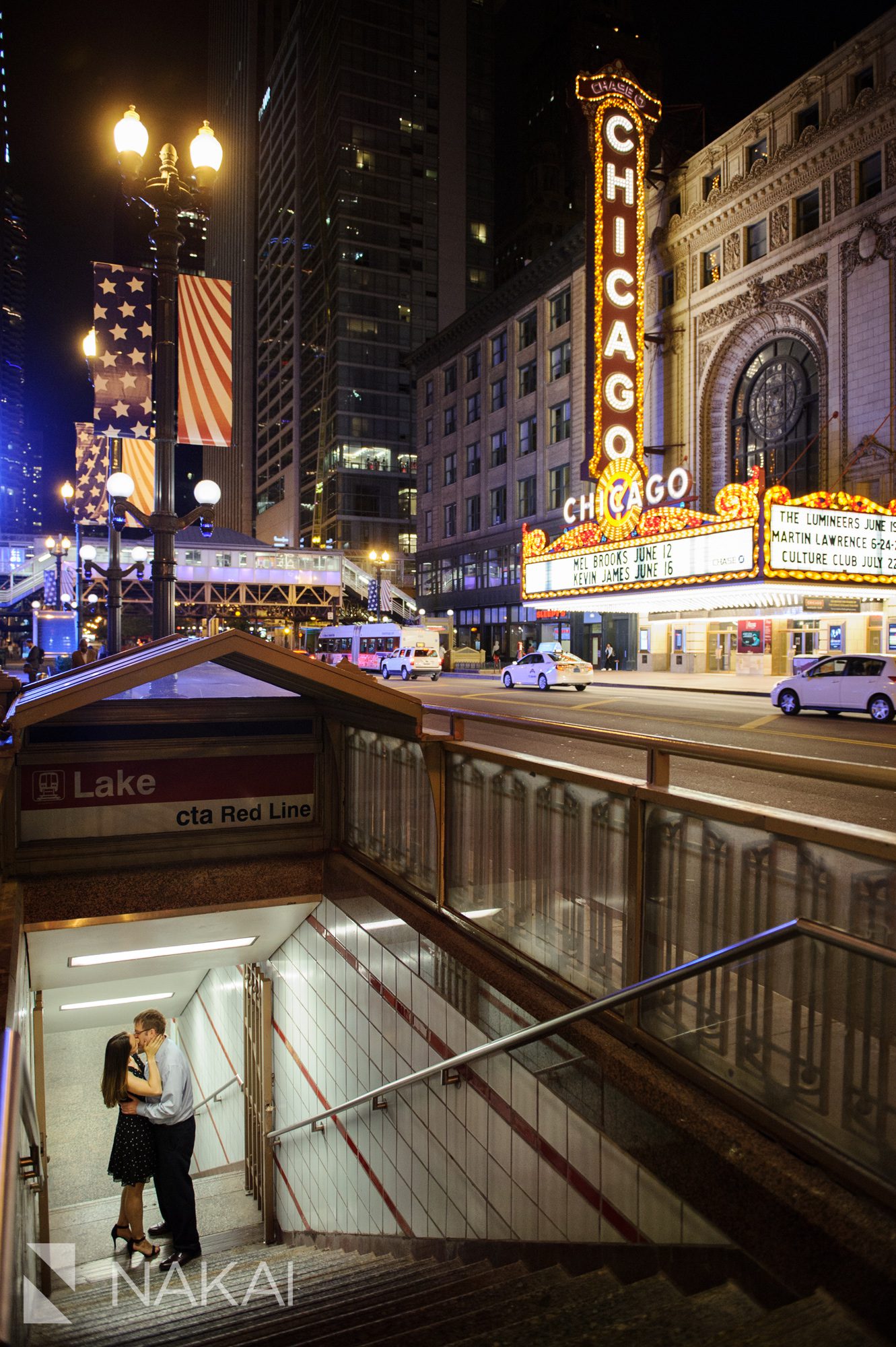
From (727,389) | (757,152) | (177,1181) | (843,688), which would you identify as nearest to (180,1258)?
(177,1181)

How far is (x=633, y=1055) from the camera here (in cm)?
356

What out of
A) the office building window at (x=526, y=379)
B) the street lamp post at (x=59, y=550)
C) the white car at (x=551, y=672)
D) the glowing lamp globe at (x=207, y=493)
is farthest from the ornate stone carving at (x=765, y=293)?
the street lamp post at (x=59, y=550)

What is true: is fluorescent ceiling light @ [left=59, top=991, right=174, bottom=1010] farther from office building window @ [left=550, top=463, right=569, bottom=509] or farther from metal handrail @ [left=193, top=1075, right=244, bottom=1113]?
office building window @ [left=550, top=463, right=569, bottom=509]

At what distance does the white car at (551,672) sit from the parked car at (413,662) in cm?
910

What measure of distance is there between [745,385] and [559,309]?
1555 centimetres

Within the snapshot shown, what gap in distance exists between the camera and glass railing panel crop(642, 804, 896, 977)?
2805mm

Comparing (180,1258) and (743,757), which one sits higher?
(743,757)

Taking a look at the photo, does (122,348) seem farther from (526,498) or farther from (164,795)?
(526,498)

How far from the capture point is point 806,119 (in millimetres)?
31625

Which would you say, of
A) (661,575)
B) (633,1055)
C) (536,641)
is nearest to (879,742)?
(633,1055)

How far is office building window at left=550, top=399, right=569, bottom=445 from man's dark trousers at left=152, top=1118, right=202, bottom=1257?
44047 mm

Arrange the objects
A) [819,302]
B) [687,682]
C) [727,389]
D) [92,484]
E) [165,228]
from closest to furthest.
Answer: [165,228]
[92,484]
[819,302]
[687,682]
[727,389]

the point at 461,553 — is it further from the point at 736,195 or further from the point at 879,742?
the point at 879,742

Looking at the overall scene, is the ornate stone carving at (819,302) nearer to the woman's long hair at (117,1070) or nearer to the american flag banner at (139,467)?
the american flag banner at (139,467)
